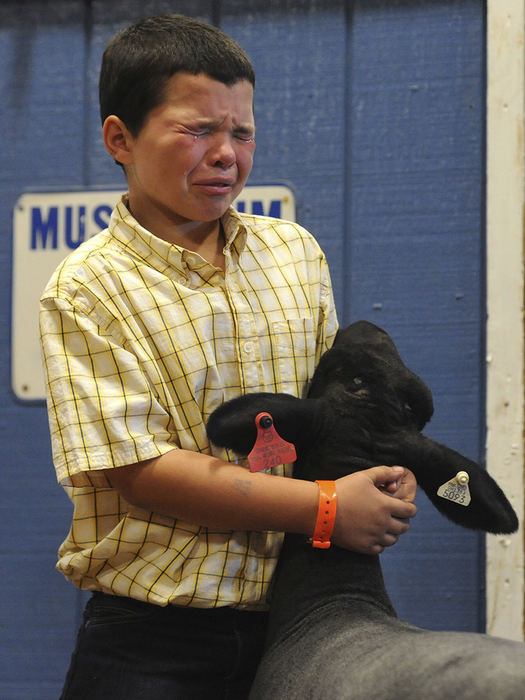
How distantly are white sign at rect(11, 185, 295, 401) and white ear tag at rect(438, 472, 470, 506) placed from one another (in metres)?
0.83

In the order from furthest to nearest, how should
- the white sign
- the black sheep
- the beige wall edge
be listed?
1. the white sign
2. the beige wall edge
3. the black sheep

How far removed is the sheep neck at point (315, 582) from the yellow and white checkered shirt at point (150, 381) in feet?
0.09

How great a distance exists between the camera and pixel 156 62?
93 cm

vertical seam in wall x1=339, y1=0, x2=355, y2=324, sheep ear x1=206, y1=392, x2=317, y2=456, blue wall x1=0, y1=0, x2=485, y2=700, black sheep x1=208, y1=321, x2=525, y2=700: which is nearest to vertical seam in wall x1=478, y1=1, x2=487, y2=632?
blue wall x1=0, y1=0, x2=485, y2=700

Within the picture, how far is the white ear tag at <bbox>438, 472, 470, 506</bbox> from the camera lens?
0.89 metres

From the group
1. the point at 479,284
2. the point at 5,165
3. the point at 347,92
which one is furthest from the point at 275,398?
the point at 5,165

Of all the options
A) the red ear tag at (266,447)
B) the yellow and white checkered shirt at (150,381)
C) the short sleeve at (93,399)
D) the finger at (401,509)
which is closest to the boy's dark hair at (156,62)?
the yellow and white checkered shirt at (150,381)

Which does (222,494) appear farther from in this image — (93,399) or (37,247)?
(37,247)

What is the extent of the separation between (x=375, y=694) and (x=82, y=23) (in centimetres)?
128

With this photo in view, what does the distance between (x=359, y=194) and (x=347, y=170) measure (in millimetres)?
45

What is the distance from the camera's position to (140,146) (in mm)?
954

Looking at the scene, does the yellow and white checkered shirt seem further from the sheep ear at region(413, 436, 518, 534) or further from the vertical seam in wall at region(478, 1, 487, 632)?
the vertical seam in wall at region(478, 1, 487, 632)

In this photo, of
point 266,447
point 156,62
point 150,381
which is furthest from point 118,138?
point 266,447

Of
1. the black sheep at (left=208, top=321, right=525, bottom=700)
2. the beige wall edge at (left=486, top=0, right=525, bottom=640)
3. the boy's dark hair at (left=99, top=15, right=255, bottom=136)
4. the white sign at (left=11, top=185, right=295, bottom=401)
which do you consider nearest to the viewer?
the black sheep at (left=208, top=321, right=525, bottom=700)
